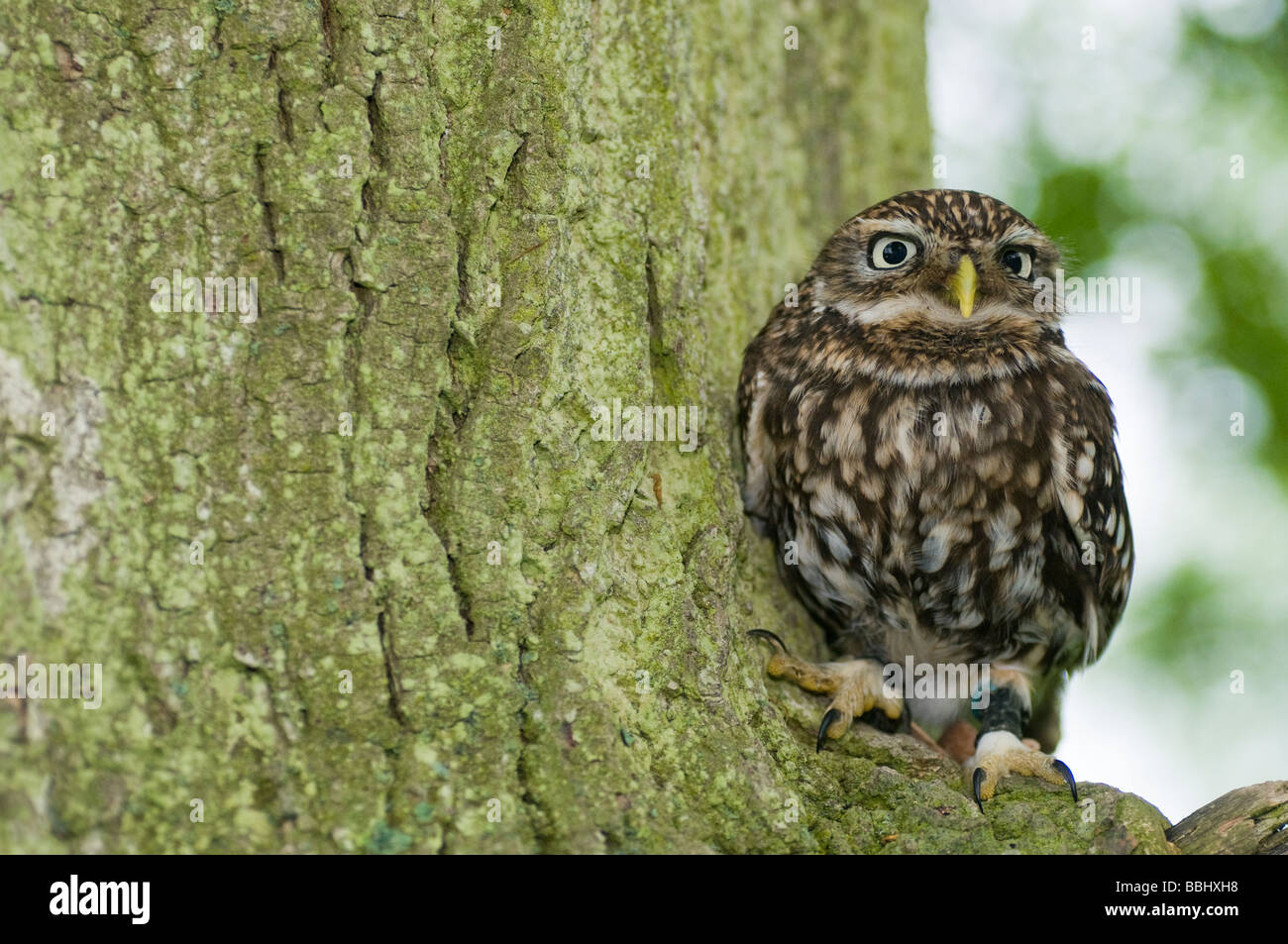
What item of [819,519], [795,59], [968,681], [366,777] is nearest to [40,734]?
[366,777]

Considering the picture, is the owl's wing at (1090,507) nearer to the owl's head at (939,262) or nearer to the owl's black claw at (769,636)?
the owl's head at (939,262)

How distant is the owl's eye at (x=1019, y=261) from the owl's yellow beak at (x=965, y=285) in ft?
0.77

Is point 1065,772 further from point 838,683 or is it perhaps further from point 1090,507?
point 1090,507

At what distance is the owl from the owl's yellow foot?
0.01 meters

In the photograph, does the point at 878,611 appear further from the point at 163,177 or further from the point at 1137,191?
the point at 1137,191

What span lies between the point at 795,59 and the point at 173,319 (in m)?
2.42

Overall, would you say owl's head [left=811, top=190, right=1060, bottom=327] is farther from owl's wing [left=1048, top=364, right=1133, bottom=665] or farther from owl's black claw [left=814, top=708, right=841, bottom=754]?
owl's black claw [left=814, top=708, right=841, bottom=754]

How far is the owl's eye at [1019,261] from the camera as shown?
120 inches

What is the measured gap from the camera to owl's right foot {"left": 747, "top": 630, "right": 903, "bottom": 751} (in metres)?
2.67

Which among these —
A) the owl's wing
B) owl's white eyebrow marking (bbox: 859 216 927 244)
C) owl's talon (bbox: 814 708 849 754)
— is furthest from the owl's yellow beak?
owl's talon (bbox: 814 708 849 754)

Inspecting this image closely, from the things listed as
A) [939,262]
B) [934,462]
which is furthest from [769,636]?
[939,262]

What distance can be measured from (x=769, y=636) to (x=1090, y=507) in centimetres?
98

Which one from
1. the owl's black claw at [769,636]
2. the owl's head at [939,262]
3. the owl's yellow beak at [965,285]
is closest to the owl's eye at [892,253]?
the owl's head at [939,262]

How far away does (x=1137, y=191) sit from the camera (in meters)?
4.80
